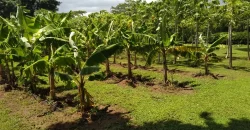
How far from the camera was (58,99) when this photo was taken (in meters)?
13.7

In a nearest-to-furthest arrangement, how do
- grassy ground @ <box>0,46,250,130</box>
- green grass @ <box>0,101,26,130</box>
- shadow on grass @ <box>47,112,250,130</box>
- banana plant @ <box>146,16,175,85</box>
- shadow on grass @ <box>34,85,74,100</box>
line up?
shadow on grass @ <box>47,112,250,130</box>
grassy ground @ <box>0,46,250,130</box>
green grass @ <box>0,101,26,130</box>
shadow on grass @ <box>34,85,74,100</box>
banana plant @ <box>146,16,175,85</box>

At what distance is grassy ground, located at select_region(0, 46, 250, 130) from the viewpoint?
34.5 ft

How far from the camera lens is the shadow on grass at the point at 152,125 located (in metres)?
10.0

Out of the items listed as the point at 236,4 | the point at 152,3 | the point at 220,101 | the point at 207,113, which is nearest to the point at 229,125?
the point at 207,113

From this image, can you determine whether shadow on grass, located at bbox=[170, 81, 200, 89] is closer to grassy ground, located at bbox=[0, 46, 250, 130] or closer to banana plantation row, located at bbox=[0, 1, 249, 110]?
grassy ground, located at bbox=[0, 46, 250, 130]

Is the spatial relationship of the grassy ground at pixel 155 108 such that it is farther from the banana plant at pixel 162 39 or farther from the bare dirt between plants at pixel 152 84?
the banana plant at pixel 162 39

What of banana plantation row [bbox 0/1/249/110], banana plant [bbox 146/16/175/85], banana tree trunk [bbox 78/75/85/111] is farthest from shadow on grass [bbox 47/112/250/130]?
banana plant [bbox 146/16/175/85]

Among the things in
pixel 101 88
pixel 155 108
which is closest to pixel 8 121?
pixel 101 88

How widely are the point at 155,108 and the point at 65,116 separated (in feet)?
12.3

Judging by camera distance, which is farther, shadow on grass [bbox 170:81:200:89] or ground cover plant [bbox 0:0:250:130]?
shadow on grass [bbox 170:81:200:89]

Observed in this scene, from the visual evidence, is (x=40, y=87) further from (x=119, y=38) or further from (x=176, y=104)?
(x=176, y=104)

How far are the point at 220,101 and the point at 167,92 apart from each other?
279cm

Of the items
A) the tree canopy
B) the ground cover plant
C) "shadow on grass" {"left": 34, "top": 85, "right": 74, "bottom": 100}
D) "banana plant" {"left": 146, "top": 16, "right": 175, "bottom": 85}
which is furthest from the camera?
the tree canopy

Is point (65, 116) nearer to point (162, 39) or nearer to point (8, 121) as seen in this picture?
point (8, 121)
